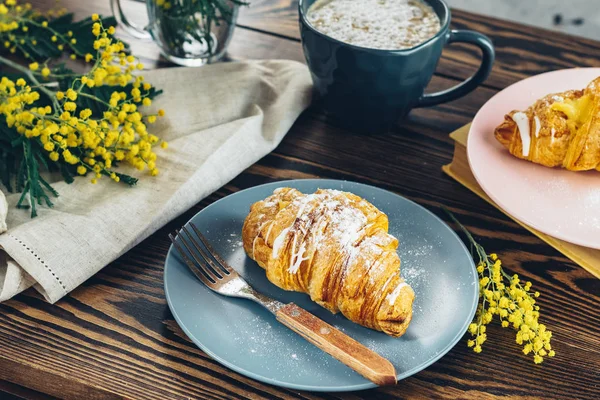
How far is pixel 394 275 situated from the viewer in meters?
0.94

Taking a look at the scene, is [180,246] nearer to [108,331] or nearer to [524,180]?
[108,331]

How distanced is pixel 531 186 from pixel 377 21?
1.41 feet

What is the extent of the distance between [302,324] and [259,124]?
525 mm

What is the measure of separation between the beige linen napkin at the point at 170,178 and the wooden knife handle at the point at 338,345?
0.33 meters

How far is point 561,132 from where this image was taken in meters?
1.16

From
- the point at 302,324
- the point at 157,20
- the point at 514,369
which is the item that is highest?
the point at 157,20

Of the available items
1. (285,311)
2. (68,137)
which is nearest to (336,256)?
(285,311)

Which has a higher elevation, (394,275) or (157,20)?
(157,20)

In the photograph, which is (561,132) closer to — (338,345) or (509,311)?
(509,311)

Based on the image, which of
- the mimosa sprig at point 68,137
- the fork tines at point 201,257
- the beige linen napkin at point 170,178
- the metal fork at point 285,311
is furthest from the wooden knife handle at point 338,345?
the mimosa sprig at point 68,137

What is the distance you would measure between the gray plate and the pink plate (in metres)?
Answer: 0.12

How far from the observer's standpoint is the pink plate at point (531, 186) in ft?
3.51

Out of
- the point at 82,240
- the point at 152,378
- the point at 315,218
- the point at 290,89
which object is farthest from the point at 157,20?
the point at 152,378

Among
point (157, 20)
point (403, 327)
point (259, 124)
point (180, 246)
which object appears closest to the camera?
point (403, 327)
